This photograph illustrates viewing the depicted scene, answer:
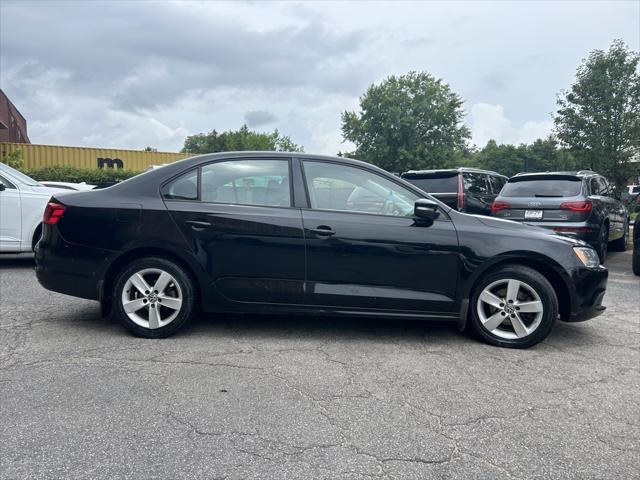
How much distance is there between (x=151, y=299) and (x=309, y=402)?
1.83 meters

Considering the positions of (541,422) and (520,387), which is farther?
(520,387)

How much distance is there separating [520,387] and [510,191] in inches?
244

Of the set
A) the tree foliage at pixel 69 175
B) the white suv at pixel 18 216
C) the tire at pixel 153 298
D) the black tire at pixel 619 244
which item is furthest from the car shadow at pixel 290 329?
the tree foliage at pixel 69 175

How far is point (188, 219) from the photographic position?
4.34 meters

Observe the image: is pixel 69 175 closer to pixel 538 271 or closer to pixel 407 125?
pixel 538 271

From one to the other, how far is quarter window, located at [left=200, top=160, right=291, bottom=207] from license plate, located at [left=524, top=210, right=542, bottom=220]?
550 cm

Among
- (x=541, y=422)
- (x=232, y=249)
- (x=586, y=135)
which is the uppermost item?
(x=586, y=135)

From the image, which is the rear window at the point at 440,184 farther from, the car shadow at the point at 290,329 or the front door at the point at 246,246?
the front door at the point at 246,246

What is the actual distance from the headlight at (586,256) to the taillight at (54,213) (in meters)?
4.40

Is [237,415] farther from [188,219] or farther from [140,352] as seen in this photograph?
[188,219]

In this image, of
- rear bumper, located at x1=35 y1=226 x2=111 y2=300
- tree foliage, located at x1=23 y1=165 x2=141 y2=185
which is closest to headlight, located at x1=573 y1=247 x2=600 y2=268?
rear bumper, located at x1=35 y1=226 x2=111 y2=300

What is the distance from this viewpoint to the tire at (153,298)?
432 cm

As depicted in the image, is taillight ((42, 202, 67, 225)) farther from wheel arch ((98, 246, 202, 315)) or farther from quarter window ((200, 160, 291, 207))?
quarter window ((200, 160, 291, 207))

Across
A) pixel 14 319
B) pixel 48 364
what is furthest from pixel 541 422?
pixel 14 319
